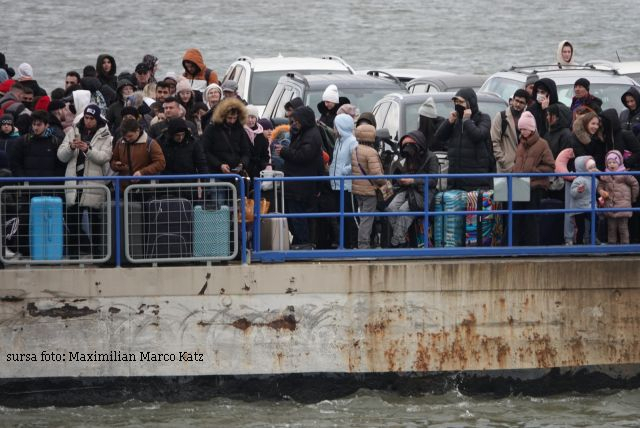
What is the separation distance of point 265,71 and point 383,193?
9.24 metres

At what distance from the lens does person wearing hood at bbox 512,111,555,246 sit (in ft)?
52.2

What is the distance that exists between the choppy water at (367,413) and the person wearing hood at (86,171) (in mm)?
1635

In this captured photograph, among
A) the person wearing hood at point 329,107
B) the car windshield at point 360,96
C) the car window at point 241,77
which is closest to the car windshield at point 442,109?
the person wearing hood at point 329,107

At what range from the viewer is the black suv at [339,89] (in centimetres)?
2119

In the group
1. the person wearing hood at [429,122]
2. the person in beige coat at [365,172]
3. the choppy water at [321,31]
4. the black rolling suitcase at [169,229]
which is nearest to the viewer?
the black rolling suitcase at [169,229]

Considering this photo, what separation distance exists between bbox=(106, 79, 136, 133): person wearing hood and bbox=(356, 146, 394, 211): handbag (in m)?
3.61

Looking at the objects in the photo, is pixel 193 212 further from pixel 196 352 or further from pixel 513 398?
pixel 513 398

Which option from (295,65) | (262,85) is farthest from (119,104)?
(295,65)

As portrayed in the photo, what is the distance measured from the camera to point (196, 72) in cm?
2198

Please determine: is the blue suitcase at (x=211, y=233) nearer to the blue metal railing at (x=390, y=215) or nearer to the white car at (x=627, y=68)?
the blue metal railing at (x=390, y=215)

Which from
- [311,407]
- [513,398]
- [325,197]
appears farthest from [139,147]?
[513,398]

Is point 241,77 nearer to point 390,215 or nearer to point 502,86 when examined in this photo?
point 502,86

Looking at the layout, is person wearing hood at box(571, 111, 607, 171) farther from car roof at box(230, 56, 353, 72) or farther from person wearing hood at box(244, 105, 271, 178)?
car roof at box(230, 56, 353, 72)

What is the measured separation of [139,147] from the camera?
1548cm
